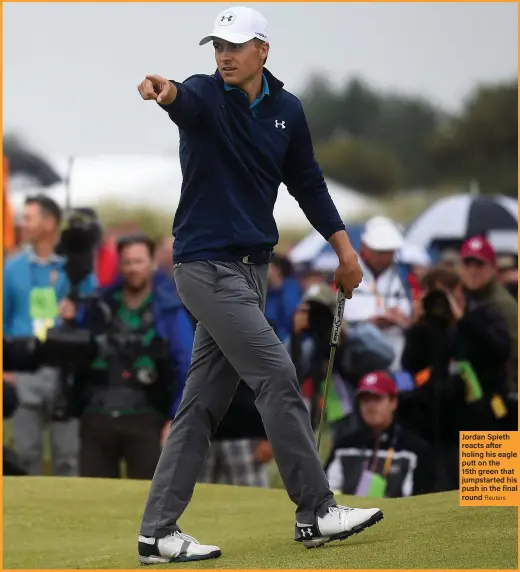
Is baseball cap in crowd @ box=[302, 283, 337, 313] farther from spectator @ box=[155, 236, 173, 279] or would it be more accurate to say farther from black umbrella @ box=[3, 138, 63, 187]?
black umbrella @ box=[3, 138, 63, 187]

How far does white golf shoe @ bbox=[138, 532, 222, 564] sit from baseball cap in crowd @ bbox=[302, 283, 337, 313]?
4.70 m

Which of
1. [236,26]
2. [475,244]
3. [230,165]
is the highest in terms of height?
[236,26]

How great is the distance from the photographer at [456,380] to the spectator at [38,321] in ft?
7.88

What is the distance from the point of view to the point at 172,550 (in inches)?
233

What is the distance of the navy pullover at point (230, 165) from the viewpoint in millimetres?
5699

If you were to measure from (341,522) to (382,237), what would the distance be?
19.4ft

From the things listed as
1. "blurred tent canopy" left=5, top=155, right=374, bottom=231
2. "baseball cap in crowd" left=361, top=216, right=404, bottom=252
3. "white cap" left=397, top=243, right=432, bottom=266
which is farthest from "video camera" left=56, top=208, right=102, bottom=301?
"blurred tent canopy" left=5, top=155, right=374, bottom=231

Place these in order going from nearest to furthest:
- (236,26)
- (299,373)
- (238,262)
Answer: (236,26) → (238,262) → (299,373)

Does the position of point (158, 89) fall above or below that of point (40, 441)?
above

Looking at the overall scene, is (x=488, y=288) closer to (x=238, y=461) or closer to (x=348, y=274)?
(x=238, y=461)

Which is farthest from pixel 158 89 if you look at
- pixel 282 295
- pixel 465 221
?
pixel 465 221

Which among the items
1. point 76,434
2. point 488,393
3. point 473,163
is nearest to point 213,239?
point 488,393

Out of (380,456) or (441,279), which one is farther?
(441,279)

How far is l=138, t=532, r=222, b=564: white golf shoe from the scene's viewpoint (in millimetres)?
5922
